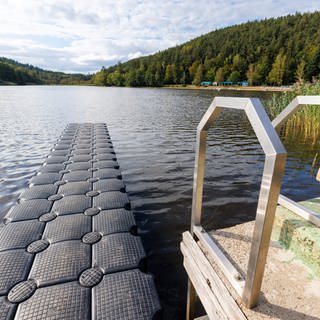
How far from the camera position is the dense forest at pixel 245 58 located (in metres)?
71.6

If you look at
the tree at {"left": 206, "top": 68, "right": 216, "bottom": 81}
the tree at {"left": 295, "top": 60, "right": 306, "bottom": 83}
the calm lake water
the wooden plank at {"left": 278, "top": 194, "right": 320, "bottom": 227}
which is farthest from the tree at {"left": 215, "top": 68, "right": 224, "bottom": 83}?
the wooden plank at {"left": 278, "top": 194, "right": 320, "bottom": 227}

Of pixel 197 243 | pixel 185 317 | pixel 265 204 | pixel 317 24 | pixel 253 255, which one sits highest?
pixel 317 24

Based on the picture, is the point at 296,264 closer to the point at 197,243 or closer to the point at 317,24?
the point at 197,243

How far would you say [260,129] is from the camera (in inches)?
45.4

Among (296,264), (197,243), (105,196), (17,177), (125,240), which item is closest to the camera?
(296,264)

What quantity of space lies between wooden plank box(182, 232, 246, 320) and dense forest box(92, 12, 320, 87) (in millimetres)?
73575

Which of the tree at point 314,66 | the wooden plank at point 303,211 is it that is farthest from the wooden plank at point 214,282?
the tree at point 314,66

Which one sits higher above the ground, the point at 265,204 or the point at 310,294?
the point at 265,204

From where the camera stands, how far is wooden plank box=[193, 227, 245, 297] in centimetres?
157

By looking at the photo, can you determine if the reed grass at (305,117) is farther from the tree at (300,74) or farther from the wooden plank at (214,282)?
the wooden plank at (214,282)

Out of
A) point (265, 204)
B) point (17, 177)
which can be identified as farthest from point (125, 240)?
point (17, 177)

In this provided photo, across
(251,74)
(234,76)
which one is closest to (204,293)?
(251,74)

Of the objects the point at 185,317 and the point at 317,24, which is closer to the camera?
the point at 185,317

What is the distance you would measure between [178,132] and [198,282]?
10.9m
